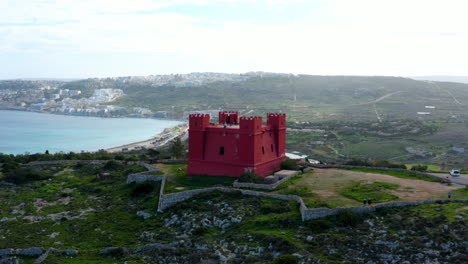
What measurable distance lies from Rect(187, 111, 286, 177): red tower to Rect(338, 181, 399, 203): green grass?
26.0ft

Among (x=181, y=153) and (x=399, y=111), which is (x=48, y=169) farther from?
(x=399, y=111)

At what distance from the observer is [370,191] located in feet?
98.3

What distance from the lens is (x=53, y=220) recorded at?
30.9 meters

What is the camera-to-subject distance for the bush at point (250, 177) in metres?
33.1

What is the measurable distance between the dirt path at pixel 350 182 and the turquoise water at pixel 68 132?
78.7 metres

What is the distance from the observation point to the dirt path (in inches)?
1118

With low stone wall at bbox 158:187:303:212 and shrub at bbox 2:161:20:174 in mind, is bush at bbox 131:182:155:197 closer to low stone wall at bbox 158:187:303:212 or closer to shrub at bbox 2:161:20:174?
low stone wall at bbox 158:187:303:212

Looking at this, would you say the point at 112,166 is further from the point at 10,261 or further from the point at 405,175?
the point at 405,175

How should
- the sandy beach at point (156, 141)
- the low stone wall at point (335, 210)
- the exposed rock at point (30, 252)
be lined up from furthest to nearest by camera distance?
the sandy beach at point (156, 141) < the low stone wall at point (335, 210) < the exposed rock at point (30, 252)

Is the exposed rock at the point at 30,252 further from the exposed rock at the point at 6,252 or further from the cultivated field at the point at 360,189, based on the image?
the cultivated field at the point at 360,189

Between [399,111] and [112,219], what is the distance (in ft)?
396

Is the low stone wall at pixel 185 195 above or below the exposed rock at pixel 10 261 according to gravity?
above

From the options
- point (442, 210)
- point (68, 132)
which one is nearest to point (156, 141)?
point (68, 132)

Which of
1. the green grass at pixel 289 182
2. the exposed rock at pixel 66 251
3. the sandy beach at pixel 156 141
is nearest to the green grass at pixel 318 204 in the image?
the green grass at pixel 289 182
